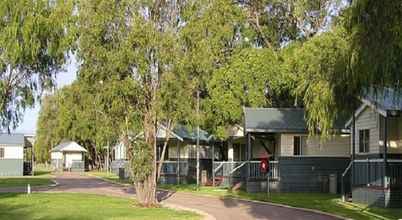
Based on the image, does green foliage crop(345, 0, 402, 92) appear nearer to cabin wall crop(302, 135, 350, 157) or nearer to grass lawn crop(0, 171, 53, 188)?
cabin wall crop(302, 135, 350, 157)

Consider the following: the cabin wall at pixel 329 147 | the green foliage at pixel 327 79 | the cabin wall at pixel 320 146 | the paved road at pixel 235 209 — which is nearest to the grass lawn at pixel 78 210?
the paved road at pixel 235 209

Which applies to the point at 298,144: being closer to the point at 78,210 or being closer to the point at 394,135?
the point at 394,135

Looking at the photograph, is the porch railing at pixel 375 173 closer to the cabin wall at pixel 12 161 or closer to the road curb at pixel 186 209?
the road curb at pixel 186 209

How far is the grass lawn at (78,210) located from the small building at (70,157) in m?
70.6

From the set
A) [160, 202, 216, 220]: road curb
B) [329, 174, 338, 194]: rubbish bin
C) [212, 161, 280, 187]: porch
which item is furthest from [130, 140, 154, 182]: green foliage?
[329, 174, 338, 194]: rubbish bin

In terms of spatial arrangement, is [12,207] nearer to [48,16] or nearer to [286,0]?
[48,16]

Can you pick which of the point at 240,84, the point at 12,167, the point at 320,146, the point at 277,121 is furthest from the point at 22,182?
the point at 12,167

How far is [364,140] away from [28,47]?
15.7 m

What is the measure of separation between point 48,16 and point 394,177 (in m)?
17.3

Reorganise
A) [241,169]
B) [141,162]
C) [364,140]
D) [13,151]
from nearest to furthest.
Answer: [141,162] → [364,140] → [241,169] → [13,151]

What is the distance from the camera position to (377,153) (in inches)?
1151

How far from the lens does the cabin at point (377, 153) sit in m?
26.9

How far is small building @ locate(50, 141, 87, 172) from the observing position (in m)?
101

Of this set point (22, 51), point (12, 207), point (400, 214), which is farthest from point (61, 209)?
point (400, 214)
